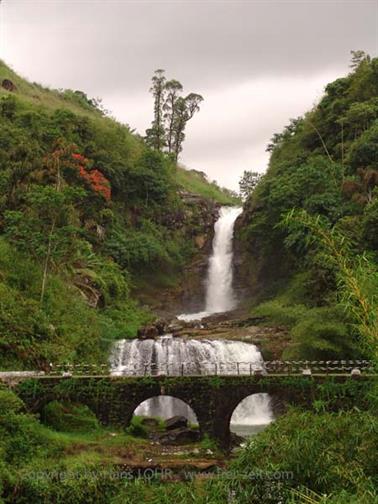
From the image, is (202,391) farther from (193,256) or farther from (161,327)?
(193,256)

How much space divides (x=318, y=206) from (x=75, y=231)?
1510 centimetres

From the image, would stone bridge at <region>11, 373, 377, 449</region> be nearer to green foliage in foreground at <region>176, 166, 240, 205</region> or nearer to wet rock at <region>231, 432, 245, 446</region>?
wet rock at <region>231, 432, 245, 446</region>

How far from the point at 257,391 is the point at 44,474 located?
30.5 feet

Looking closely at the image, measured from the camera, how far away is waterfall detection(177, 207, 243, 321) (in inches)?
1642

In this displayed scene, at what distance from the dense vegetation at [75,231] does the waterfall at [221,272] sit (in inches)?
93.7

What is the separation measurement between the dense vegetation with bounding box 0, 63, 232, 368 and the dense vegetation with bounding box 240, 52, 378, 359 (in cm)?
795

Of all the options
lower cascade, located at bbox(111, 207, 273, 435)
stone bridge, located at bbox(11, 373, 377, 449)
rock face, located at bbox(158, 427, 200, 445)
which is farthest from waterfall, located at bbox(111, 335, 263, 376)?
stone bridge, located at bbox(11, 373, 377, 449)

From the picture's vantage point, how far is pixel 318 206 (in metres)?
34.3

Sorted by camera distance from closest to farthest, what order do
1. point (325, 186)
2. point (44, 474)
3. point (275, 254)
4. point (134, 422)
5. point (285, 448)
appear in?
point (285, 448) < point (44, 474) < point (134, 422) < point (325, 186) < point (275, 254)

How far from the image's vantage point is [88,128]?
44156 mm

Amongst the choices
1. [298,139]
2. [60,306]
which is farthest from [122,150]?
[60,306]

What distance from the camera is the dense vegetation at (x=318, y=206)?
2555 centimetres

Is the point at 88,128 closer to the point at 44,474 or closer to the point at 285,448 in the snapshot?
the point at 44,474

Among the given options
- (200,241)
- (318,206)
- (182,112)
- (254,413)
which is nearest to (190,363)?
(254,413)
